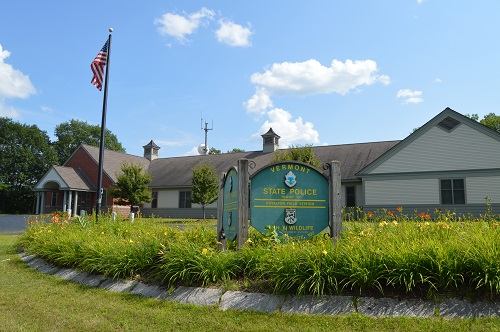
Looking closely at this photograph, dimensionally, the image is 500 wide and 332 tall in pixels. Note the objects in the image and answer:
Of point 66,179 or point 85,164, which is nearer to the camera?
point 66,179

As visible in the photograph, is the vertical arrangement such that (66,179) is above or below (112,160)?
below

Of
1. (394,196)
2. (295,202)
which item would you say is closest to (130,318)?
(295,202)

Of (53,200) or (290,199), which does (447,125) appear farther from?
(53,200)

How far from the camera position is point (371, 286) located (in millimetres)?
4875

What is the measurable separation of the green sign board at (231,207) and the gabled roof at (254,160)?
18.9 meters

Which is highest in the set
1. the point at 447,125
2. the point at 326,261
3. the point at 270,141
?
the point at 270,141

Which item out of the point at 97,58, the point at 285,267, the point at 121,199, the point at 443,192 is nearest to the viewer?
the point at 285,267

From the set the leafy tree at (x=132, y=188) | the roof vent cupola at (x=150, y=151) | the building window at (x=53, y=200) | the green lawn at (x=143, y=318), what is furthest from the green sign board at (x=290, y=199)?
the roof vent cupola at (x=150, y=151)

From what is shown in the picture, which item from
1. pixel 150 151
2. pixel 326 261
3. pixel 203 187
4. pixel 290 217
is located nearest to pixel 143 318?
pixel 326 261

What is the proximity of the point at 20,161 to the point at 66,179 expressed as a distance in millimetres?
38141

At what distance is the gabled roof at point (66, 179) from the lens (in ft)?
116

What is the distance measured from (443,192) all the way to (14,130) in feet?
233

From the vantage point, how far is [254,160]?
3369cm

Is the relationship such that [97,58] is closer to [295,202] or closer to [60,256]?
[60,256]
